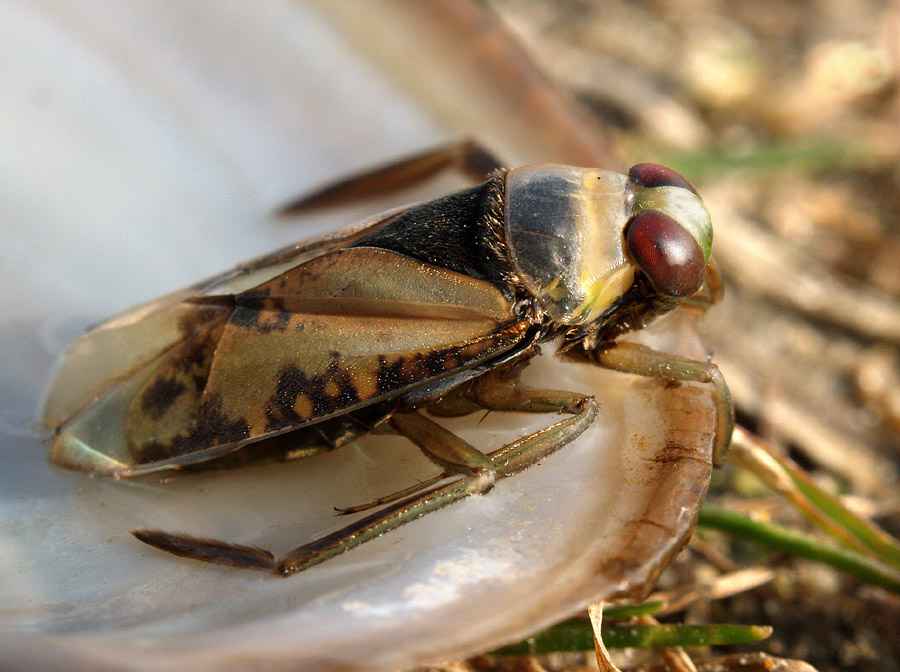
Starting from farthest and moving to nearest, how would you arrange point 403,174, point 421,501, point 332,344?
1. point 403,174
2. point 332,344
3. point 421,501

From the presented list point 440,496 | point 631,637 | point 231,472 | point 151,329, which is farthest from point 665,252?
point 151,329

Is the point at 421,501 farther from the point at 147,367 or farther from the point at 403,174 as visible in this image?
the point at 403,174

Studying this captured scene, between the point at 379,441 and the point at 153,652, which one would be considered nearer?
the point at 153,652

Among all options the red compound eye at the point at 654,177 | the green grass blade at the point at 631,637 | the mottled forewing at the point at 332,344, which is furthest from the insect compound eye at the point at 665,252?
the green grass blade at the point at 631,637

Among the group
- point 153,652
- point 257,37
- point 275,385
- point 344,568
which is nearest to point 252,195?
point 257,37

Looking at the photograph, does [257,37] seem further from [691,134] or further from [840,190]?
[840,190]
